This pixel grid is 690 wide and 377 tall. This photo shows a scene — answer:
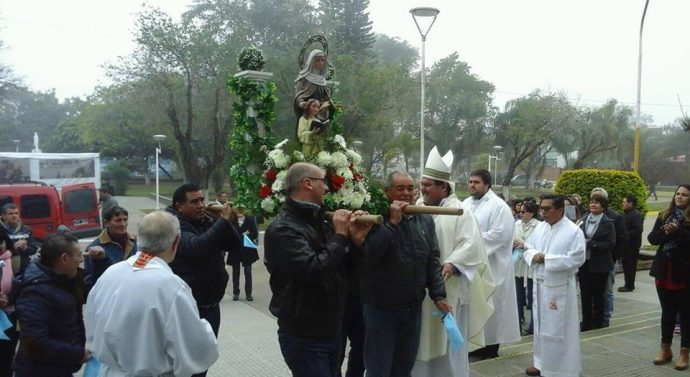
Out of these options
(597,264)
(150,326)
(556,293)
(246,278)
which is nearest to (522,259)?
(597,264)

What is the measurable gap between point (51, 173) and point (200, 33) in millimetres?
9656

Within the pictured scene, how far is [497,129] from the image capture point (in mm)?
47500

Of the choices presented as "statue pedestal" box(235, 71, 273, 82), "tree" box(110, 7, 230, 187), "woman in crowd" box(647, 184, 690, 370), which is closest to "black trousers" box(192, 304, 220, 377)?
"statue pedestal" box(235, 71, 273, 82)

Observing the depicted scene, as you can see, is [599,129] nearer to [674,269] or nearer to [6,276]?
[674,269]

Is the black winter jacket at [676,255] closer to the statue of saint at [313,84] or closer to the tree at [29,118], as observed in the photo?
the statue of saint at [313,84]

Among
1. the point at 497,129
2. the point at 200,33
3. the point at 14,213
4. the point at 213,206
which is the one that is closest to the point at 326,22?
the point at 200,33

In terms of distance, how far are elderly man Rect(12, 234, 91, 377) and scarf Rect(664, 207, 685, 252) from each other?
17.3 feet

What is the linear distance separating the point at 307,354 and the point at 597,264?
549 centimetres

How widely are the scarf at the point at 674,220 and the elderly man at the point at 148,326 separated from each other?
15.9 ft

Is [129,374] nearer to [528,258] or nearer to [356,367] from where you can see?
[356,367]

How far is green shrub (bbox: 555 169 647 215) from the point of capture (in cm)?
1281

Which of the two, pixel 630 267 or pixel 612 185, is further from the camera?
pixel 612 185

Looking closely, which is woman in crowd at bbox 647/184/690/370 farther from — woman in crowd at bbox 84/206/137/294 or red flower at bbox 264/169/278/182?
woman in crowd at bbox 84/206/137/294

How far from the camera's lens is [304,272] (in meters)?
3.17
